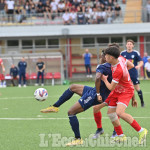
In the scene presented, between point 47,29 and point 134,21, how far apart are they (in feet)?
21.1

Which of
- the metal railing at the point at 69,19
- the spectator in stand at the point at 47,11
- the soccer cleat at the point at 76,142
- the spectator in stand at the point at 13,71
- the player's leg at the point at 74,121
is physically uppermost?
the spectator in stand at the point at 47,11

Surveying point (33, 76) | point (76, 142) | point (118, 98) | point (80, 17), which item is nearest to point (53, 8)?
point (80, 17)

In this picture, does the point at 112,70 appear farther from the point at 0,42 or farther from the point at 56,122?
the point at 0,42

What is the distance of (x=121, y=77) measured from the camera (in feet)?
22.8

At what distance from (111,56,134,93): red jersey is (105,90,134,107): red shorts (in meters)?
A: 0.06

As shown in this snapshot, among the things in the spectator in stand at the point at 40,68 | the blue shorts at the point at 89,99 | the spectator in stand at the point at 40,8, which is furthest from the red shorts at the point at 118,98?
the spectator in stand at the point at 40,8

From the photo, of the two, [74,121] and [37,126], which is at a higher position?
[74,121]

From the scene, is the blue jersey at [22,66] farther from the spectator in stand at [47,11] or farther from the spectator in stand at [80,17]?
the spectator in stand at [80,17]

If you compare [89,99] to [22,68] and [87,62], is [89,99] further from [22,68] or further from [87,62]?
[87,62]

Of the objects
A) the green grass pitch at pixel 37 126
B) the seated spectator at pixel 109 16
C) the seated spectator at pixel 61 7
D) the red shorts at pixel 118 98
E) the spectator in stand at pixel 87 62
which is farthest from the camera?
the seated spectator at pixel 61 7

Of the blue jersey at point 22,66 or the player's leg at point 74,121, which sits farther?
the blue jersey at point 22,66

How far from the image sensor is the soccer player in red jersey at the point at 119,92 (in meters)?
6.84

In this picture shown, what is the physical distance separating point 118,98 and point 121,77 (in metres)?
0.39

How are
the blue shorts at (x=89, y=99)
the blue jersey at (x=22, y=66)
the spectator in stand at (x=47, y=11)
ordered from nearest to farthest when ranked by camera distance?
1. the blue shorts at (x=89, y=99)
2. the blue jersey at (x=22, y=66)
3. the spectator in stand at (x=47, y=11)
